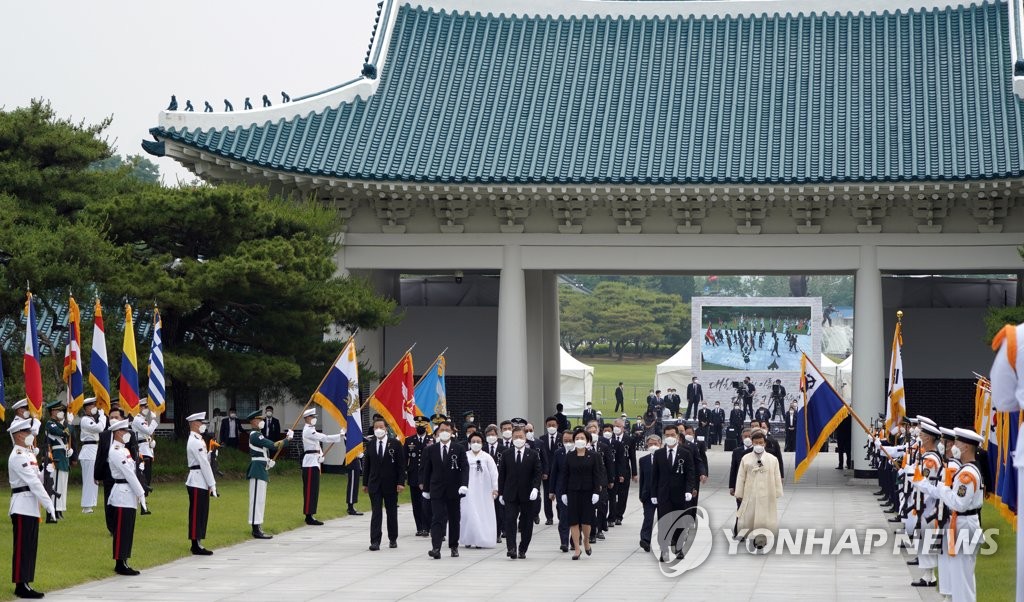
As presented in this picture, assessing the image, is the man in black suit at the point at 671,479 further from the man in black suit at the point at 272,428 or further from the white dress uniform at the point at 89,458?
the man in black suit at the point at 272,428

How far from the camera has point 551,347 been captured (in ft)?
Answer: 126

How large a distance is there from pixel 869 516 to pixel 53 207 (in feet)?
53.7

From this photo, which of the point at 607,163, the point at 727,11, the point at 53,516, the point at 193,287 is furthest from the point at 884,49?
the point at 53,516

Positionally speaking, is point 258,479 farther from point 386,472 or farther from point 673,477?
point 673,477

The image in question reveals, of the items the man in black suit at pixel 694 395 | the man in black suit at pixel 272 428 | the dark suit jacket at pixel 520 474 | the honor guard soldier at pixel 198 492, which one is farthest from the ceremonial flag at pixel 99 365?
Answer: the man in black suit at pixel 694 395

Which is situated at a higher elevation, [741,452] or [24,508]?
[741,452]

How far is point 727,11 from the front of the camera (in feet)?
117

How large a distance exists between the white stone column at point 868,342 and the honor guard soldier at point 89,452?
1606 centimetres

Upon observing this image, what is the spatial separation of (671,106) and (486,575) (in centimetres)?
1855

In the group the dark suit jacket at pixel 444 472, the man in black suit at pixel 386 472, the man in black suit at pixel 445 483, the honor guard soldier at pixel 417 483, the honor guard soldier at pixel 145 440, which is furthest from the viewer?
the honor guard soldier at pixel 145 440

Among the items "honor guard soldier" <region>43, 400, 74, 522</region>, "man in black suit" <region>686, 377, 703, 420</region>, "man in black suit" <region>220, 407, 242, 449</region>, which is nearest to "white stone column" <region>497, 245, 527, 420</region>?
"man in black suit" <region>220, 407, 242, 449</region>

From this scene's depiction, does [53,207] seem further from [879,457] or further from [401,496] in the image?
[879,457]

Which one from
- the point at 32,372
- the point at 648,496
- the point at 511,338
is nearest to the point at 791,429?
the point at 511,338

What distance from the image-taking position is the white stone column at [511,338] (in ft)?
104
